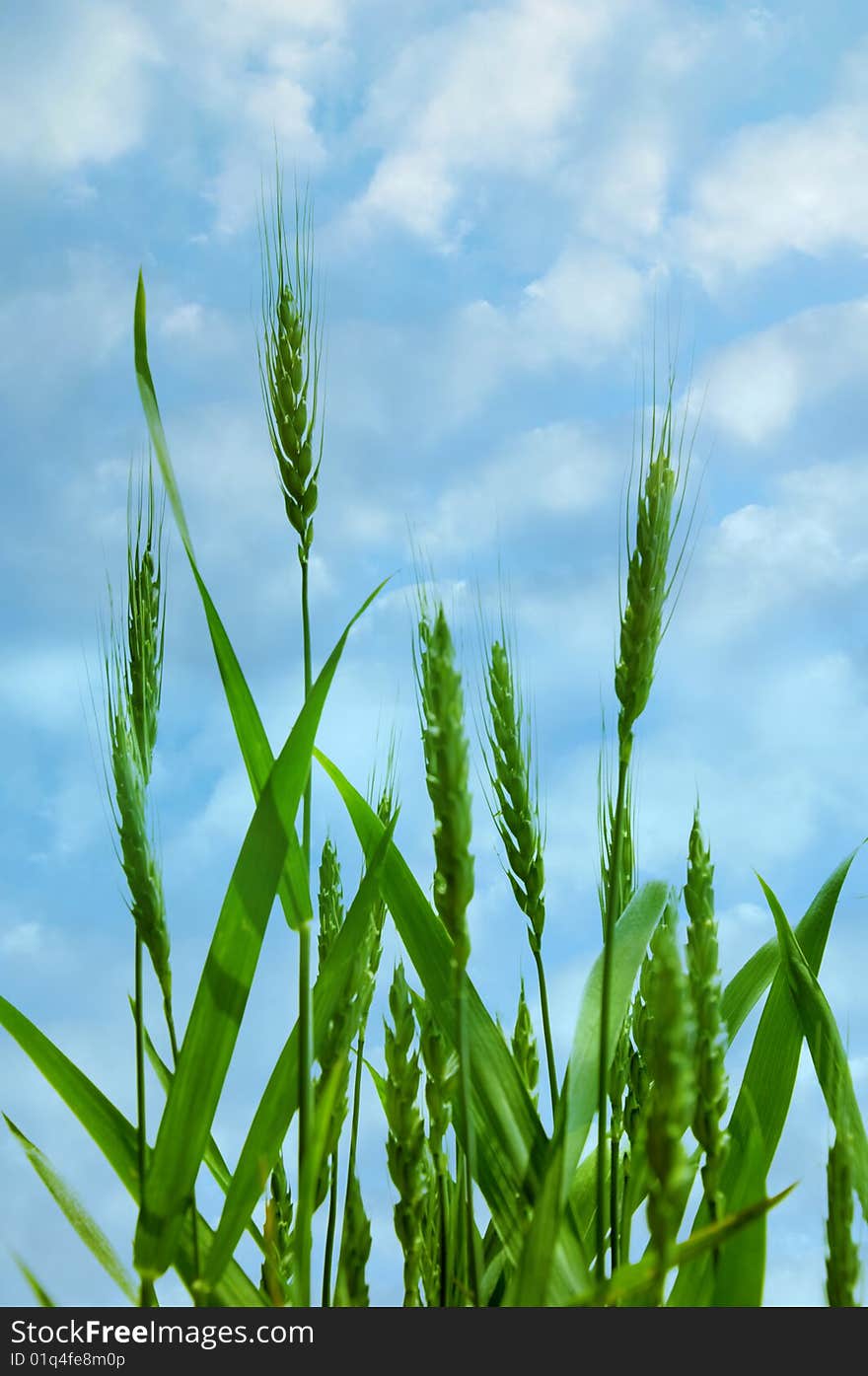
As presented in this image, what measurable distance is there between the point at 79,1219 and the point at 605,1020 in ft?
1.58

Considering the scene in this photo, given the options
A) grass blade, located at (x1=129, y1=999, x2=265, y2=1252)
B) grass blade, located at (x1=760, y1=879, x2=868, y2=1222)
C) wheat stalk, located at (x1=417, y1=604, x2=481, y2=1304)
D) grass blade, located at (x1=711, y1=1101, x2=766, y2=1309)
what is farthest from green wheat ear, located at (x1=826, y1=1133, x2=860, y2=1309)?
grass blade, located at (x1=129, y1=999, x2=265, y2=1252)

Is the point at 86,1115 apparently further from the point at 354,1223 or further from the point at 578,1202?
the point at 578,1202

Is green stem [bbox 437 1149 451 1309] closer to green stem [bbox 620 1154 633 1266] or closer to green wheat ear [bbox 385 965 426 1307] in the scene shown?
green wheat ear [bbox 385 965 426 1307]

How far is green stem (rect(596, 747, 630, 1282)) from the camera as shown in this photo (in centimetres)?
83

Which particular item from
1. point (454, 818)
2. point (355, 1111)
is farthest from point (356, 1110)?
point (454, 818)

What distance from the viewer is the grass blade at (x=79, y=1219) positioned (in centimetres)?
93

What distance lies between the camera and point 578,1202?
1227 mm

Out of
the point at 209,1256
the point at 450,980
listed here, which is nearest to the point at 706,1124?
the point at 450,980

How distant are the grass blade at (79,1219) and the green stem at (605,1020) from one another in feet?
1.20

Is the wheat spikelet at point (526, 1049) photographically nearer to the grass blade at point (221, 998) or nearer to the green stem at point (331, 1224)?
the green stem at point (331, 1224)

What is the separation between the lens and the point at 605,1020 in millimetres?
819

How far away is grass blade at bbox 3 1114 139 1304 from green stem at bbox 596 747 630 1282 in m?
0.37

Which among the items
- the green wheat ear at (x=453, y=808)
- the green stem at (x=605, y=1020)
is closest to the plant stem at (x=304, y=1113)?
the green wheat ear at (x=453, y=808)
